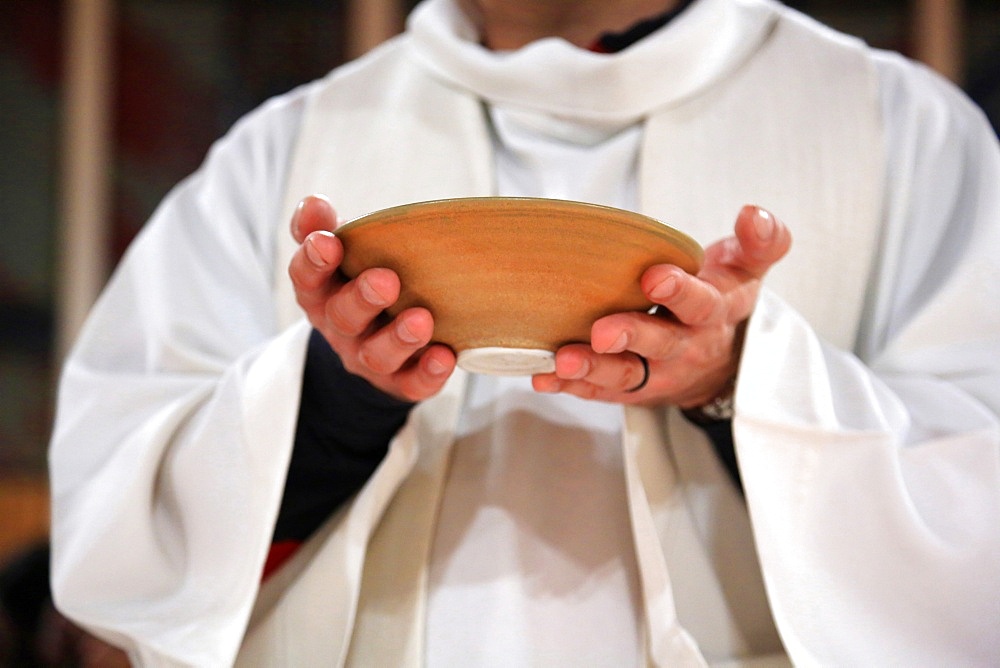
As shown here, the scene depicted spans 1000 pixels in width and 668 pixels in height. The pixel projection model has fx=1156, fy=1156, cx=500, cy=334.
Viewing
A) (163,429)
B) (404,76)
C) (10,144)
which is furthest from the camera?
(10,144)

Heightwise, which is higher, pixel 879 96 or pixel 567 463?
pixel 879 96

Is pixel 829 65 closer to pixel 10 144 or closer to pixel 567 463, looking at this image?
pixel 567 463

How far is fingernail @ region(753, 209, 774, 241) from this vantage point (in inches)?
53.5

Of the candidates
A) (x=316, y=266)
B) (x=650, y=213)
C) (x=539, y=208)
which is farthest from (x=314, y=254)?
(x=650, y=213)

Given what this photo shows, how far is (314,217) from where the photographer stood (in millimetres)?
1411

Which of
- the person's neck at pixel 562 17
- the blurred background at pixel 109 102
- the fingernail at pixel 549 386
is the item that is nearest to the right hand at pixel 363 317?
the fingernail at pixel 549 386

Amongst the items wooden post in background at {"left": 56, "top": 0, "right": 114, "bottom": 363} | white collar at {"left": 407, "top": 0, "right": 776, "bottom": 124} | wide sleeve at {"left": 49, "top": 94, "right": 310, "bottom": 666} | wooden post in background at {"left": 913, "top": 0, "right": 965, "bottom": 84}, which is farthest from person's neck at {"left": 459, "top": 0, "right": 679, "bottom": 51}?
wooden post in background at {"left": 56, "top": 0, "right": 114, "bottom": 363}

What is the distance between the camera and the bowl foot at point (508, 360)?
1373 millimetres

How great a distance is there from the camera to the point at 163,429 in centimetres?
172

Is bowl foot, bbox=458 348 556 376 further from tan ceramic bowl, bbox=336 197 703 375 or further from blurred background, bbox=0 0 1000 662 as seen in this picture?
blurred background, bbox=0 0 1000 662

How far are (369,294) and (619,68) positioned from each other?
2.85ft

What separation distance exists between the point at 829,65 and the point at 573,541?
970 millimetres

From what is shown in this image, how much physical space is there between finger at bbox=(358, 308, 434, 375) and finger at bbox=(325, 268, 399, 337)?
0.8 inches

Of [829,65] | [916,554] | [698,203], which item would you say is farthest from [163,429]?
[829,65]
